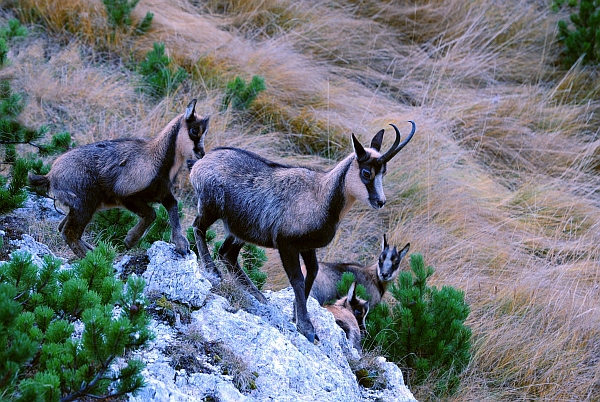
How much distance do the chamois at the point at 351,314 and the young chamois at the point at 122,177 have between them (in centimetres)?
195

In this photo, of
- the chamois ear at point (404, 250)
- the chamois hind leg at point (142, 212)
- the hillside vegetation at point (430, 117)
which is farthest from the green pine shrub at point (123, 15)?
the chamois hind leg at point (142, 212)

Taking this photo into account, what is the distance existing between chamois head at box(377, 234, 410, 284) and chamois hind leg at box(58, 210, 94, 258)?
3847mm

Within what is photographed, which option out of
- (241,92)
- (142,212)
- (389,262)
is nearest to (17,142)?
(142,212)

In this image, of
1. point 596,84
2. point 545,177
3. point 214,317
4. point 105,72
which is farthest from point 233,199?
point 596,84

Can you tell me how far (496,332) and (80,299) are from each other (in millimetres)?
5270

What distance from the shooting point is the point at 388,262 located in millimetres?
9281

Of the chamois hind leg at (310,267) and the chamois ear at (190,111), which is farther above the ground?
the chamois ear at (190,111)

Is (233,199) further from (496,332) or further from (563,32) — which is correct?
(563,32)

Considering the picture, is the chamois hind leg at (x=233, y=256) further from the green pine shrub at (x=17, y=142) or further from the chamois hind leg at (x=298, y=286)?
the green pine shrub at (x=17, y=142)

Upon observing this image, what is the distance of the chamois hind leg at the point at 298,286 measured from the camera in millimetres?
5984

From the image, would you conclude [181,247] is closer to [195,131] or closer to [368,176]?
[195,131]

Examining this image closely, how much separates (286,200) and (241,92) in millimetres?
4863

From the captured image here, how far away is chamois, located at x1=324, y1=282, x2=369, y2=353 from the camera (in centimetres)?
739

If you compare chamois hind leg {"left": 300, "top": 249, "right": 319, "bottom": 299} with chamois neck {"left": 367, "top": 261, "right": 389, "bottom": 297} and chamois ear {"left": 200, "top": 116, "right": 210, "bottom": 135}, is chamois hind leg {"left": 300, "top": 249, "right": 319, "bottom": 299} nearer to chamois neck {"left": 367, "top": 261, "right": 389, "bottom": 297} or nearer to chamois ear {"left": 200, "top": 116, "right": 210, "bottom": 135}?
chamois ear {"left": 200, "top": 116, "right": 210, "bottom": 135}
